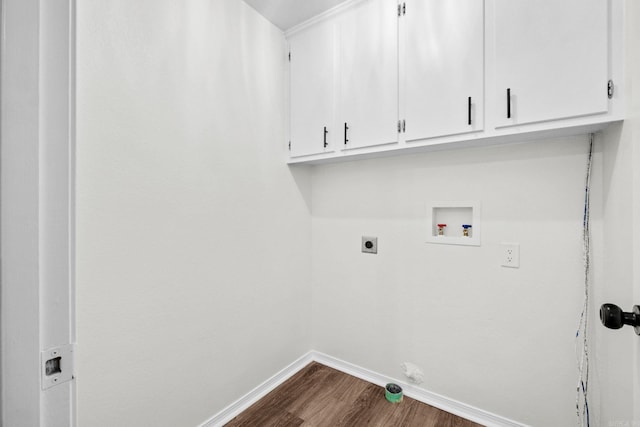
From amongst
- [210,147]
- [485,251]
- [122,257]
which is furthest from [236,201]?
[485,251]

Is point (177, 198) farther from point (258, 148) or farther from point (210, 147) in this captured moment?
point (258, 148)

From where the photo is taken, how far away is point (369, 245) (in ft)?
6.53

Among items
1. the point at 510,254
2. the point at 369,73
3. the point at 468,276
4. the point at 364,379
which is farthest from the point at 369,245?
the point at 369,73

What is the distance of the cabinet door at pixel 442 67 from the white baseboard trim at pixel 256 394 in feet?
5.76

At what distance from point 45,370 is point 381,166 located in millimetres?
1795

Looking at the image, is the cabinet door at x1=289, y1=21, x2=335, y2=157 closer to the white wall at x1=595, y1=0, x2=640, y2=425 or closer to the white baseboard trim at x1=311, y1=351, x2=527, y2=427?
the white wall at x1=595, y1=0, x2=640, y2=425

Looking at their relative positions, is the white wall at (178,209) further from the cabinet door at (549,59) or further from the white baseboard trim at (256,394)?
the cabinet door at (549,59)

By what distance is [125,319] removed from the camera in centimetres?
121

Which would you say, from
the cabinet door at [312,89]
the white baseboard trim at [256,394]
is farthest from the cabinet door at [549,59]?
the white baseboard trim at [256,394]

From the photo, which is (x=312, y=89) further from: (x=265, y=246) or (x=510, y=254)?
(x=510, y=254)

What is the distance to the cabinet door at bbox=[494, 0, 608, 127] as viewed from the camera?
3.62ft

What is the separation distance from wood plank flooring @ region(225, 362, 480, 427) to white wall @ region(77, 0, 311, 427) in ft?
0.54

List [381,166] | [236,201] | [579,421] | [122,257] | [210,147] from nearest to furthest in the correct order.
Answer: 1. [122,257]
2. [579,421]
3. [210,147]
4. [236,201]
5. [381,166]

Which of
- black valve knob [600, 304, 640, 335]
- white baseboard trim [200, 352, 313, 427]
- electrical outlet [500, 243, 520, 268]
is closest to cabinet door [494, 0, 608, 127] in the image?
electrical outlet [500, 243, 520, 268]
